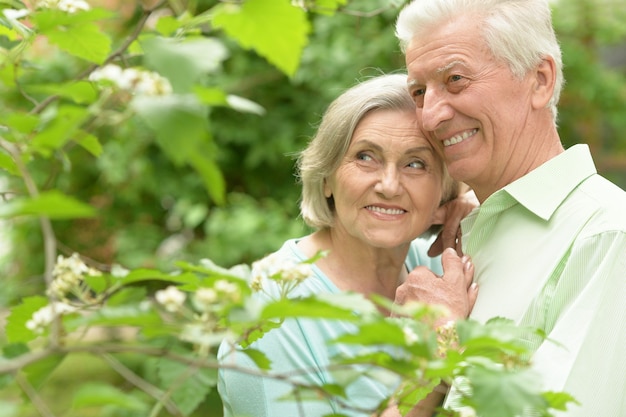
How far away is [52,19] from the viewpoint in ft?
4.81

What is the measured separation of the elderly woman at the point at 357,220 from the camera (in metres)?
2.63

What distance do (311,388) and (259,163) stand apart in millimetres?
5149

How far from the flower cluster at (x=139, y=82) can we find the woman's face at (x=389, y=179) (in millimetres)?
1670

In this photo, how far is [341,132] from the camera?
2.89 meters

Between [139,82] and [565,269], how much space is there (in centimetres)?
139

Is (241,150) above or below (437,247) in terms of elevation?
below

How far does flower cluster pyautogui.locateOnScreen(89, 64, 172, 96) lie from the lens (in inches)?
42.4

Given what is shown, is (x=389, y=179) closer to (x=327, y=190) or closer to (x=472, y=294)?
(x=327, y=190)

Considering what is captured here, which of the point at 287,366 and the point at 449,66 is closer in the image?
the point at 449,66

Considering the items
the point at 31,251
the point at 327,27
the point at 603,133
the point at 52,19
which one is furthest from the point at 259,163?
the point at 52,19

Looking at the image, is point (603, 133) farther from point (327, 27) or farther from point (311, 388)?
point (311, 388)

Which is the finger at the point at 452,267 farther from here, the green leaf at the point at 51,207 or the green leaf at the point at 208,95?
the green leaf at the point at 51,207

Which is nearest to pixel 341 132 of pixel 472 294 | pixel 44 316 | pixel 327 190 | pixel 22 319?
pixel 327 190

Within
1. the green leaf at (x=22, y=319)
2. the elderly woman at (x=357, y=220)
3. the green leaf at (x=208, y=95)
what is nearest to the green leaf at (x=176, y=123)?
the green leaf at (x=208, y=95)
